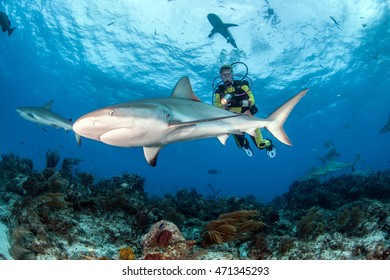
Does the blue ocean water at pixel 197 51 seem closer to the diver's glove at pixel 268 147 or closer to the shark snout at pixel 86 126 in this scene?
the diver's glove at pixel 268 147

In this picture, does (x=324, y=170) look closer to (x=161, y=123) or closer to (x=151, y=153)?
(x=151, y=153)

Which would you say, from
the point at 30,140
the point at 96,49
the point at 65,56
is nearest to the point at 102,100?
the point at 65,56

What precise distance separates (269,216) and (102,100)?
37.6 m

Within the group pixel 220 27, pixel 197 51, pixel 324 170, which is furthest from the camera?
pixel 197 51

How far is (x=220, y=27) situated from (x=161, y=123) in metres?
19.4

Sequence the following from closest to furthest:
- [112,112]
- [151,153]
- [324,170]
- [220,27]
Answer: [112,112] < [151,153] < [324,170] < [220,27]

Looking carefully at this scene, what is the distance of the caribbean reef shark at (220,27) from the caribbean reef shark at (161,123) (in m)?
16.5

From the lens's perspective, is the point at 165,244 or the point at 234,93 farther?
the point at 234,93

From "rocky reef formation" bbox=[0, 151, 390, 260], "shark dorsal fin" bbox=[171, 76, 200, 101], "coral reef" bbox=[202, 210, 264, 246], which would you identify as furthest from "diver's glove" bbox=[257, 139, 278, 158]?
"shark dorsal fin" bbox=[171, 76, 200, 101]

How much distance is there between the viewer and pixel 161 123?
4.12 meters

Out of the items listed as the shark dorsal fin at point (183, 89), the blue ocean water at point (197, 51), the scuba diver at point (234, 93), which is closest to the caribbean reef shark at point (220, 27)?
the blue ocean water at point (197, 51)

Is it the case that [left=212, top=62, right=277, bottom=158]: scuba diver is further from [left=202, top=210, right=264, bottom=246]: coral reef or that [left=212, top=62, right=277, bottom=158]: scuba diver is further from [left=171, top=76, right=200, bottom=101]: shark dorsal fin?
[left=202, top=210, right=264, bottom=246]: coral reef

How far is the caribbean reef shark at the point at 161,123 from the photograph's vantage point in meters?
3.35

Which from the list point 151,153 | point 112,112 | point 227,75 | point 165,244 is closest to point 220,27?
point 227,75
